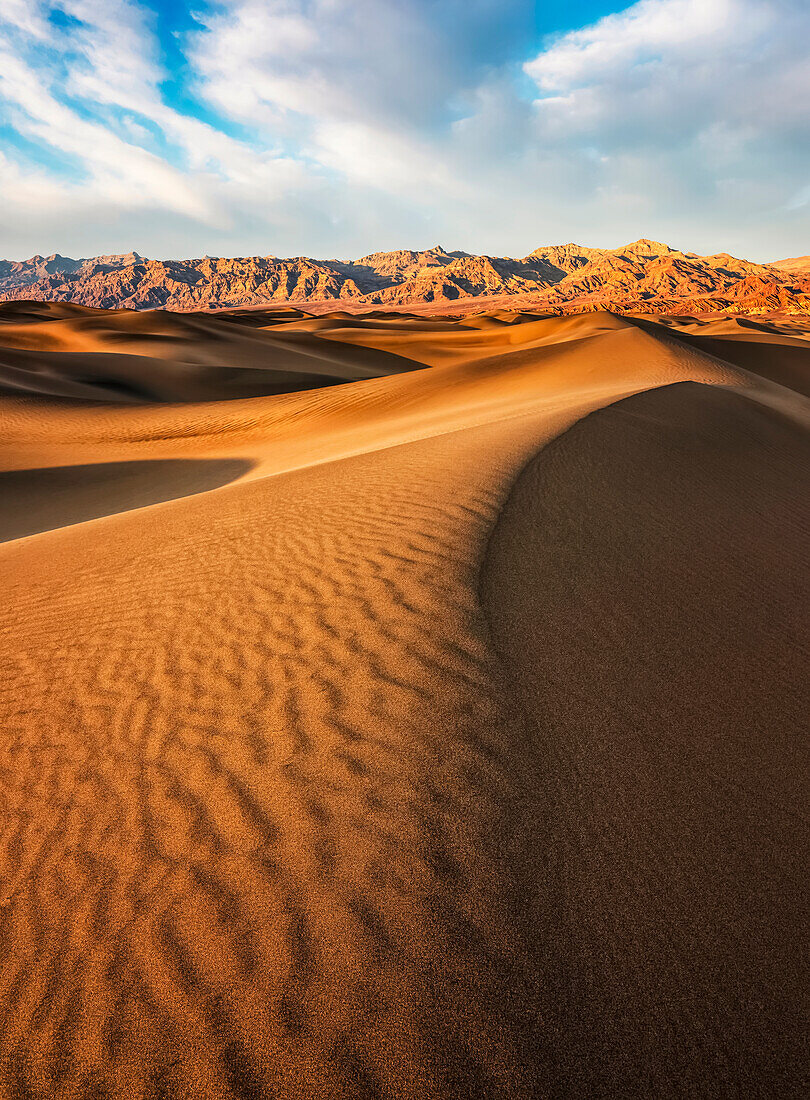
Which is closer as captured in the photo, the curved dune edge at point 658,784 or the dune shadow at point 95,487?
the curved dune edge at point 658,784

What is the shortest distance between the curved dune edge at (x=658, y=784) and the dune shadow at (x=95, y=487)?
27.9 feet

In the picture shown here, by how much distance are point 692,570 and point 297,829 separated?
361cm

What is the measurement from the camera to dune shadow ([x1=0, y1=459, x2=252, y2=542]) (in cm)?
1109

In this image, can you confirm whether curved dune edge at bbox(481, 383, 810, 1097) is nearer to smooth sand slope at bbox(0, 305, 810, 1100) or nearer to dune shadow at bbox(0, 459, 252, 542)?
smooth sand slope at bbox(0, 305, 810, 1100)

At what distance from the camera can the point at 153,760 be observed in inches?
110

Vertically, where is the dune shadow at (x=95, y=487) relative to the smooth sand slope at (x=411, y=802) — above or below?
below

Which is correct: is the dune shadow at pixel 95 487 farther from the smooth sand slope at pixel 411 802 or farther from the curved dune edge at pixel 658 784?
the curved dune edge at pixel 658 784

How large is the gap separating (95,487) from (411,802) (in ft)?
40.5

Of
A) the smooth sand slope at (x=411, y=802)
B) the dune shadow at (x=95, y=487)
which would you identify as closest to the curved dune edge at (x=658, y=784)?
the smooth sand slope at (x=411, y=802)

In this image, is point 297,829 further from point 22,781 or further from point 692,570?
point 692,570

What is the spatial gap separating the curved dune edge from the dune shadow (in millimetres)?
8494

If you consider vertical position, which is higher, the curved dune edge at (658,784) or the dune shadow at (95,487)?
the curved dune edge at (658,784)

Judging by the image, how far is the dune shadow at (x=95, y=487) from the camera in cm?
1109

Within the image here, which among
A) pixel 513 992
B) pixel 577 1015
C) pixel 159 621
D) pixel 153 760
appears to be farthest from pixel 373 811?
pixel 159 621
